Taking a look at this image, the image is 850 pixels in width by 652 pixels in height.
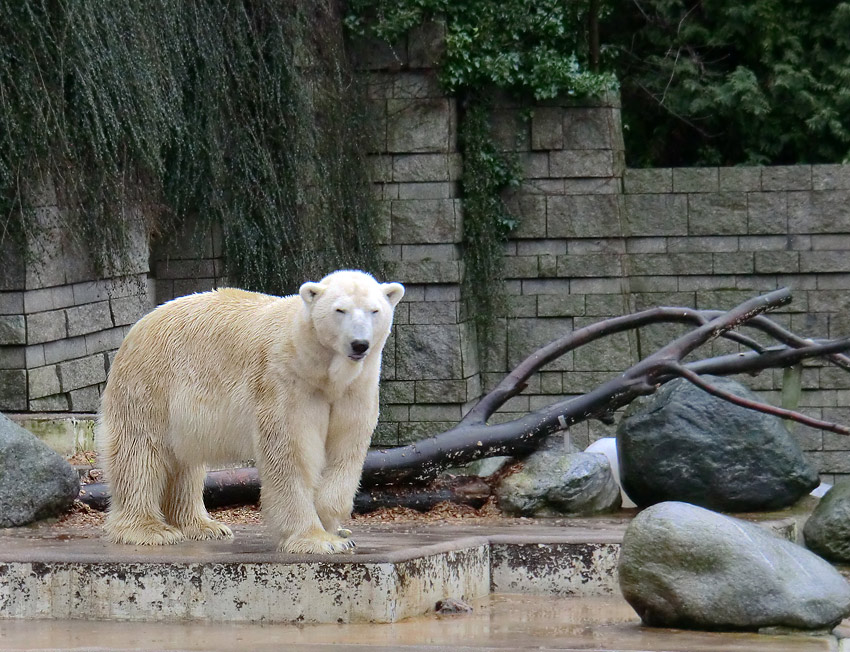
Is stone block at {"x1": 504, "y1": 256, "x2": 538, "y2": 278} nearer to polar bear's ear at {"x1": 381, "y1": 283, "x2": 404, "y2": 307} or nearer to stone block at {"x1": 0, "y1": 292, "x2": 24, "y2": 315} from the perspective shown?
stone block at {"x1": 0, "y1": 292, "x2": 24, "y2": 315}

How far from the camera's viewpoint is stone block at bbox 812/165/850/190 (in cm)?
845

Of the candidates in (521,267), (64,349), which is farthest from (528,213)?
(64,349)

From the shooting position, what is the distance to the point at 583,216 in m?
8.66

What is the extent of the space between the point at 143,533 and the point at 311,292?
120 cm

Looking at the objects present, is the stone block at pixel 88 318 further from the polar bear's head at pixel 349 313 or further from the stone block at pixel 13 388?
the polar bear's head at pixel 349 313

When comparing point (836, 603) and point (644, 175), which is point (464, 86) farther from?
point (836, 603)

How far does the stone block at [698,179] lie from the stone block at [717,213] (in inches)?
1.8

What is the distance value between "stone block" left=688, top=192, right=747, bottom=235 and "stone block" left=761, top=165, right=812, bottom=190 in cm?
22

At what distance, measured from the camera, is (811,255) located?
8508 millimetres

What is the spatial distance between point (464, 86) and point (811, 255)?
2.66 metres

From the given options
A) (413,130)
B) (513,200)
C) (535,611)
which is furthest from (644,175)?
(535,611)

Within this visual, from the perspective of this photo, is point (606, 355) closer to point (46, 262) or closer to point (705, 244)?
point (705, 244)

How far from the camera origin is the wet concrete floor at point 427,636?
3732mm

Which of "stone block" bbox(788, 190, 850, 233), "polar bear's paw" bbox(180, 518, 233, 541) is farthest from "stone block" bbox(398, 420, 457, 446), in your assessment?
"polar bear's paw" bbox(180, 518, 233, 541)
